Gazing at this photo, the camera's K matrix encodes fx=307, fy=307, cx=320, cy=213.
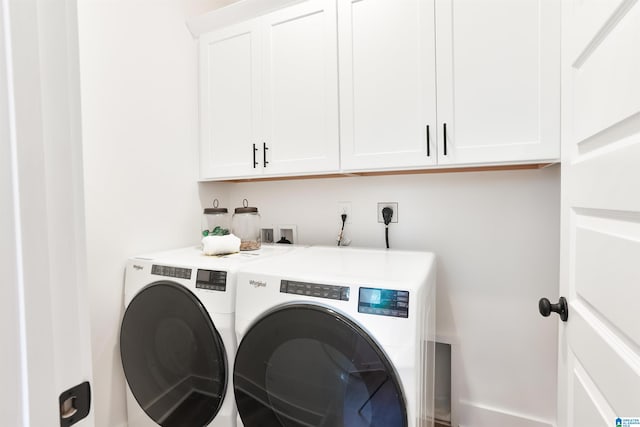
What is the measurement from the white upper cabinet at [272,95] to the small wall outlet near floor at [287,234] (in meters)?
0.40

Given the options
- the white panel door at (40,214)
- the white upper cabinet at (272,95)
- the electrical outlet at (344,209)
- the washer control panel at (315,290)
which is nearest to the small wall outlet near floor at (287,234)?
the electrical outlet at (344,209)

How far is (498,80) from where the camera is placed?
1.21 m

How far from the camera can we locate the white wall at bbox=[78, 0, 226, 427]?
1.36 metres

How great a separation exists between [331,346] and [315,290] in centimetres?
17

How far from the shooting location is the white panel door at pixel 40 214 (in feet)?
1.11

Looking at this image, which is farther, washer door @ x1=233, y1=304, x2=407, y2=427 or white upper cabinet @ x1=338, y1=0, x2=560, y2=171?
white upper cabinet @ x1=338, y1=0, x2=560, y2=171

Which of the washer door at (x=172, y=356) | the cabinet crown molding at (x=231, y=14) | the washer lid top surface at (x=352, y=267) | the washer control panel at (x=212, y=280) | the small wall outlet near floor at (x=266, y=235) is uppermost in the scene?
the cabinet crown molding at (x=231, y=14)

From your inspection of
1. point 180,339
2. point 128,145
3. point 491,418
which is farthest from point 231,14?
point 491,418

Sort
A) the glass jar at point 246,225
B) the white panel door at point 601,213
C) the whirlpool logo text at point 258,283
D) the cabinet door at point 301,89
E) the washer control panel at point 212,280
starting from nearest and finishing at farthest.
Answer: the white panel door at point 601,213 → the whirlpool logo text at point 258,283 → the washer control panel at point 212,280 → the cabinet door at point 301,89 → the glass jar at point 246,225

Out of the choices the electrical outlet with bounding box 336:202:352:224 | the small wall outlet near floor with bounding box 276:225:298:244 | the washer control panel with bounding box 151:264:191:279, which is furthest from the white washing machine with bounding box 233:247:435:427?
the small wall outlet near floor with bounding box 276:225:298:244

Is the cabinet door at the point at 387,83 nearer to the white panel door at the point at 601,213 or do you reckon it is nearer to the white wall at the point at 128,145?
the white panel door at the point at 601,213

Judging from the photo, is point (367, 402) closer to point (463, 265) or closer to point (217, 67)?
point (463, 265)

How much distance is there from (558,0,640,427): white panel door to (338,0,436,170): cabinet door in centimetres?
48

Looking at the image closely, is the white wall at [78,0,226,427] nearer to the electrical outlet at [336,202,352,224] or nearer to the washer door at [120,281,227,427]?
the washer door at [120,281,227,427]
